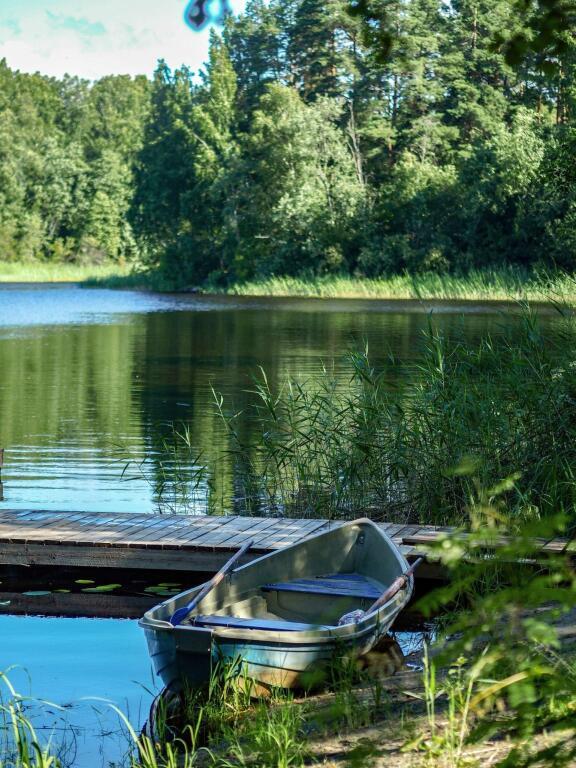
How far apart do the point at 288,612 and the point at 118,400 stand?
13.2 metres

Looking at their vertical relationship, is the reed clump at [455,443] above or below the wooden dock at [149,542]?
above

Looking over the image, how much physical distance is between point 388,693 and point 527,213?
151 ft

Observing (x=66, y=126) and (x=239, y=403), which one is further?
(x=66, y=126)

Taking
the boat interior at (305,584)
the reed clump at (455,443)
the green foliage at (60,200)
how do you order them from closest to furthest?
1. the boat interior at (305,584)
2. the reed clump at (455,443)
3. the green foliage at (60,200)

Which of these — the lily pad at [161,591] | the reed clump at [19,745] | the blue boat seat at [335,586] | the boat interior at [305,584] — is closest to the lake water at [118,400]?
the reed clump at [19,745]

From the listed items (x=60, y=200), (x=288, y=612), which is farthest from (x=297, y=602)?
(x=60, y=200)

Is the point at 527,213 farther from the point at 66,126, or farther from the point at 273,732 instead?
the point at 66,126

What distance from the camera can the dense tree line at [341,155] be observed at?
167ft

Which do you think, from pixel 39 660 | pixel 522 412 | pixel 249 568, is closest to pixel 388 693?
pixel 249 568

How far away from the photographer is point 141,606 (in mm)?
7527

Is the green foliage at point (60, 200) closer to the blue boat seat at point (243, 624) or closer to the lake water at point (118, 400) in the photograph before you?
the lake water at point (118, 400)

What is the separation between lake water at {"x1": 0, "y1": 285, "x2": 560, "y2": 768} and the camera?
253 inches

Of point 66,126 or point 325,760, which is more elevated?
point 66,126

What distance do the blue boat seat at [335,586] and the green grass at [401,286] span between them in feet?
110
